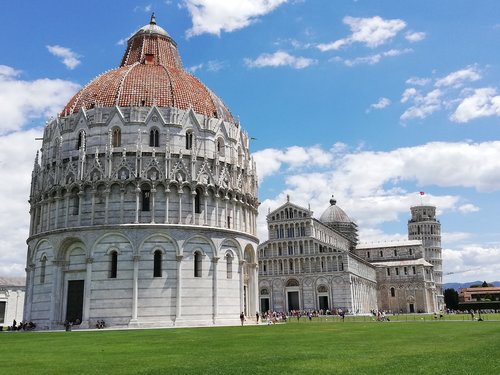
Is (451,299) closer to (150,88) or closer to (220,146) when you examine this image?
(220,146)

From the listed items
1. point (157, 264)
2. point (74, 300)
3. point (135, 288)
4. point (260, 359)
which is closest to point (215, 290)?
point (157, 264)

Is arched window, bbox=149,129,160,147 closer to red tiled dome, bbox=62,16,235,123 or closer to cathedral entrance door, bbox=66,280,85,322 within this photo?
red tiled dome, bbox=62,16,235,123

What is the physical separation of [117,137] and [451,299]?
389 ft

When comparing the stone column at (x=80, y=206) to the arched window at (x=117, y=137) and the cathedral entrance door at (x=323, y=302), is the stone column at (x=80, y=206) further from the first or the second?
the cathedral entrance door at (x=323, y=302)

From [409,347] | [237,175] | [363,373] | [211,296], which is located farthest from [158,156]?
[363,373]

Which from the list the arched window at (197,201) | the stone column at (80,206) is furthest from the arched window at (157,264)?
the stone column at (80,206)

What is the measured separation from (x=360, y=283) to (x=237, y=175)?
6118 centimetres

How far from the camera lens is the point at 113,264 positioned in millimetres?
42344

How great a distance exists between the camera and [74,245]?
4369 cm

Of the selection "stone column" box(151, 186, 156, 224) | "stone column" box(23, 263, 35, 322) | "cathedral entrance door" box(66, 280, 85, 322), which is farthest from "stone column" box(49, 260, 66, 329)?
"stone column" box(151, 186, 156, 224)

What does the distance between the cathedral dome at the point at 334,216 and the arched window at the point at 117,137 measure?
292ft

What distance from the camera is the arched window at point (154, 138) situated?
45906 millimetres

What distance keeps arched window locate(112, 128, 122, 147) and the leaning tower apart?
122569mm

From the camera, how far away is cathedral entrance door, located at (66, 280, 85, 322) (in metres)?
42.3
